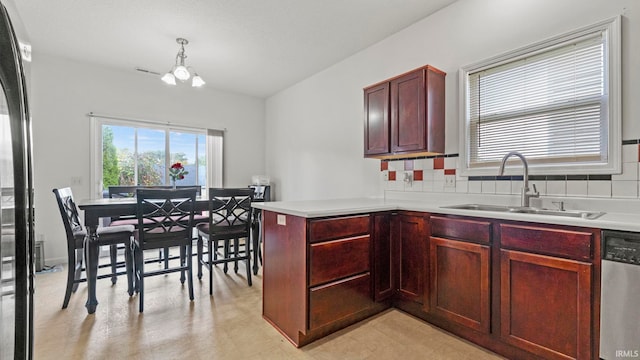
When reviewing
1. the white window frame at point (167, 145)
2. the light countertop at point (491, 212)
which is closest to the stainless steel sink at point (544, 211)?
the light countertop at point (491, 212)

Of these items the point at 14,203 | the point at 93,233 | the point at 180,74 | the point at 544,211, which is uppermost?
the point at 180,74

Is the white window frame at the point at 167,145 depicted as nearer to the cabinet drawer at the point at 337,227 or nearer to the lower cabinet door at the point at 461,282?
the cabinet drawer at the point at 337,227

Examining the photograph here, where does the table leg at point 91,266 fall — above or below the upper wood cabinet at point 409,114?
below

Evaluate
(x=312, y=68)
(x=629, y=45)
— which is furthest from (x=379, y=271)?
→ (x=312, y=68)

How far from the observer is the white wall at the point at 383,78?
1.85m

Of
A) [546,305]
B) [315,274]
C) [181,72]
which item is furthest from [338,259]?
[181,72]

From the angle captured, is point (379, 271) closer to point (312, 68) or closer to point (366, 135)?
point (366, 135)

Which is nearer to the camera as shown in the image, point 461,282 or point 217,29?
point 461,282

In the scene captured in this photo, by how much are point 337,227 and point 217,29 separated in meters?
2.38

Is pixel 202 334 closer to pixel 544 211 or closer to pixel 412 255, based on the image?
pixel 412 255

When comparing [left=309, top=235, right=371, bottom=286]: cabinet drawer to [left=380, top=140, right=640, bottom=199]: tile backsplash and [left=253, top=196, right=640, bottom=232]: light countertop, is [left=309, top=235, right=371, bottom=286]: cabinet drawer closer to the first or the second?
[left=253, top=196, right=640, bottom=232]: light countertop

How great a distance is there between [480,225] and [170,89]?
14.7 feet

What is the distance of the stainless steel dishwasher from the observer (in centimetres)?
129

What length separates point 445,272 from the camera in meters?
1.99
